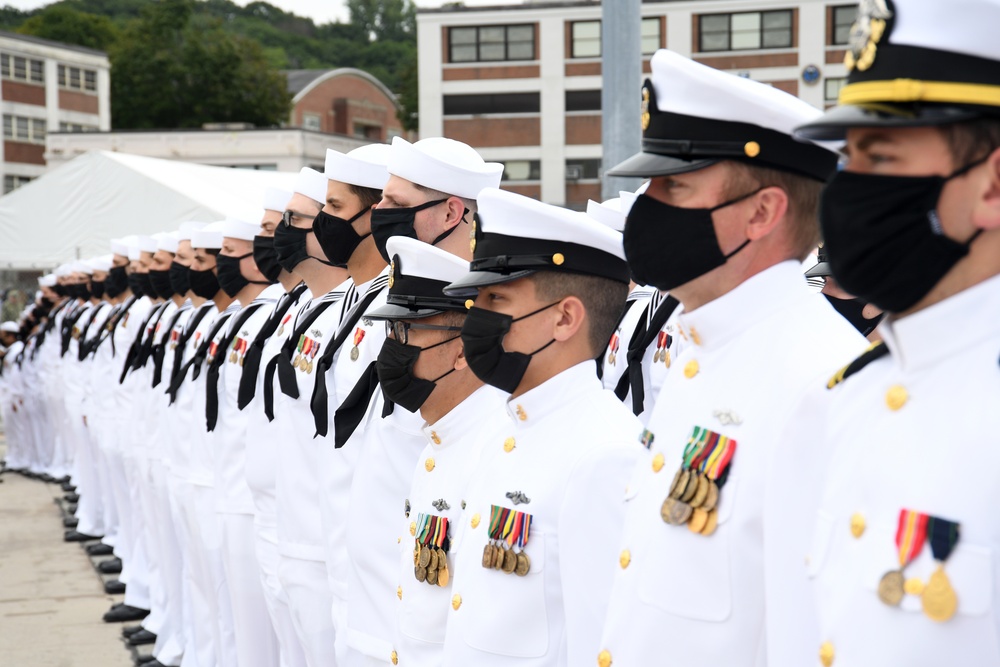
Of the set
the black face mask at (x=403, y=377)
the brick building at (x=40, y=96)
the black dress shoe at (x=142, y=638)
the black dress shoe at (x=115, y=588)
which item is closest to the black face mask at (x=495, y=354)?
the black face mask at (x=403, y=377)

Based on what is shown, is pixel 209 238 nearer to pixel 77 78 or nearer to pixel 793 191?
pixel 793 191

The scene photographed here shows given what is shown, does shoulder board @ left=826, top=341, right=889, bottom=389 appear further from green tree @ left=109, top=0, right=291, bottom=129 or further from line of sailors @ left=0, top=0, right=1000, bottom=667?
green tree @ left=109, top=0, right=291, bottom=129

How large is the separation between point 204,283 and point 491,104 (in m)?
42.4

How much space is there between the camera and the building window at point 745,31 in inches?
1826

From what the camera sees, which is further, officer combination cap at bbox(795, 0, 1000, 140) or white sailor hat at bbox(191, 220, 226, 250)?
white sailor hat at bbox(191, 220, 226, 250)

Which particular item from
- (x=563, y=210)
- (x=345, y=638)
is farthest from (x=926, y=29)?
(x=345, y=638)

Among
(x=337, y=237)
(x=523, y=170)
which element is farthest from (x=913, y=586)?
(x=523, y=170)

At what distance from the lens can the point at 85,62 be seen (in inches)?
2392

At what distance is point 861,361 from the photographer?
2037mm

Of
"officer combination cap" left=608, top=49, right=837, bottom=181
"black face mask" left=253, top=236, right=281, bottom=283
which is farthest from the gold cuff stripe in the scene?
"black face mask" left=253, top=236, right=281, bottom=283

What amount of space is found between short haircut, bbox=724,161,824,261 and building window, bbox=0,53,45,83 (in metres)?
60.8

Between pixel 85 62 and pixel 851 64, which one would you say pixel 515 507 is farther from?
pixel 85 62

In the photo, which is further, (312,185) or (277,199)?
(277,199)

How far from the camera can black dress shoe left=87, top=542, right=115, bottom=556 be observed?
11766mm
